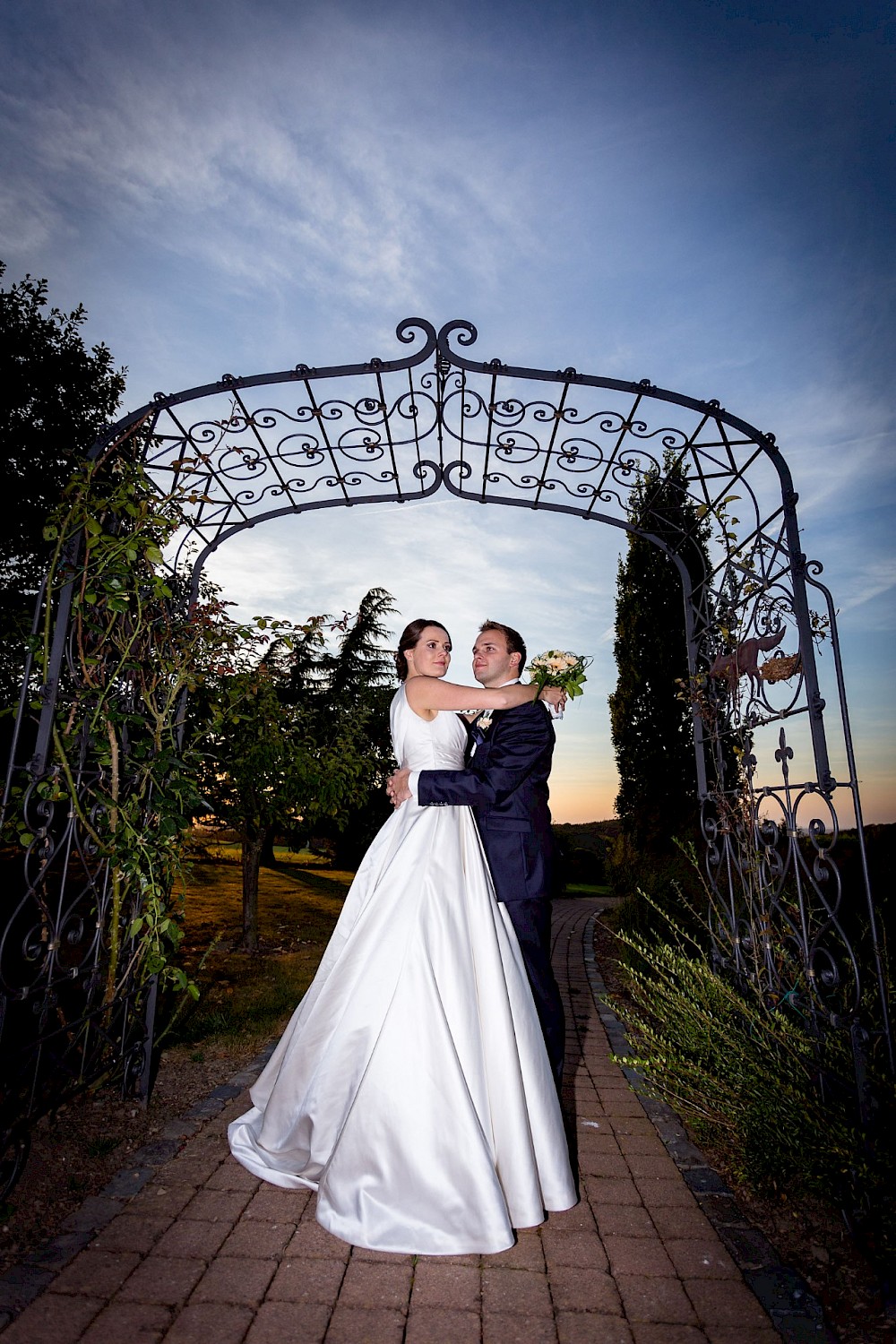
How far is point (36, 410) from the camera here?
941 cm

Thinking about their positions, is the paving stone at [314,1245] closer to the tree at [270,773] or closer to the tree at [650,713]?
the tree at [270,773]

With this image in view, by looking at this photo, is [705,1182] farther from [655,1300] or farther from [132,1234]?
[132,1234]

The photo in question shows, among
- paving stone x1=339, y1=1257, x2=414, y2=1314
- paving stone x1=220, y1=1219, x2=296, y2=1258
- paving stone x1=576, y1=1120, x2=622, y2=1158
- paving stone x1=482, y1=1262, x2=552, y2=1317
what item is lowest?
paving stone x1=220, y1=1219, x2=296, y2=1258

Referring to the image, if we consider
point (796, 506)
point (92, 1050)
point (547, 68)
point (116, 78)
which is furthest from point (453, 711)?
point (116, 78)

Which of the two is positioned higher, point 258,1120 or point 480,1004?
point 480,1004

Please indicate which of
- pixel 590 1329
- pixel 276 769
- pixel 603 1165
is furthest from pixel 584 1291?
pixel 276 769

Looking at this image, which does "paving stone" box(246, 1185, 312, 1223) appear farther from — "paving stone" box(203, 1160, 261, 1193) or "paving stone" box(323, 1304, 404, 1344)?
"paving stone" box(323, 1304, 404, 1344)

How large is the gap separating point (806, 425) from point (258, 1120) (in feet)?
16.3

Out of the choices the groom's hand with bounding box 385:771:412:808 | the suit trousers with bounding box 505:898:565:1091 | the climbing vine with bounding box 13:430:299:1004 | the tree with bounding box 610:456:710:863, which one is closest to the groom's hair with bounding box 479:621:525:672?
the groom's hand with bounding box 385:771:412:808

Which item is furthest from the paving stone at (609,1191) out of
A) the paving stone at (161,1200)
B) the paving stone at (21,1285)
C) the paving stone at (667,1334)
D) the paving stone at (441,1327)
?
the paving stone at (21,1285)

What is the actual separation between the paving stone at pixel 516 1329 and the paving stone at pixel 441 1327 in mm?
31

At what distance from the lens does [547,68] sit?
3.62 m

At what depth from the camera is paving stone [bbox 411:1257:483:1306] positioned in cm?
199

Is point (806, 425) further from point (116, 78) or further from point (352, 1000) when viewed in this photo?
point (116, 78)
